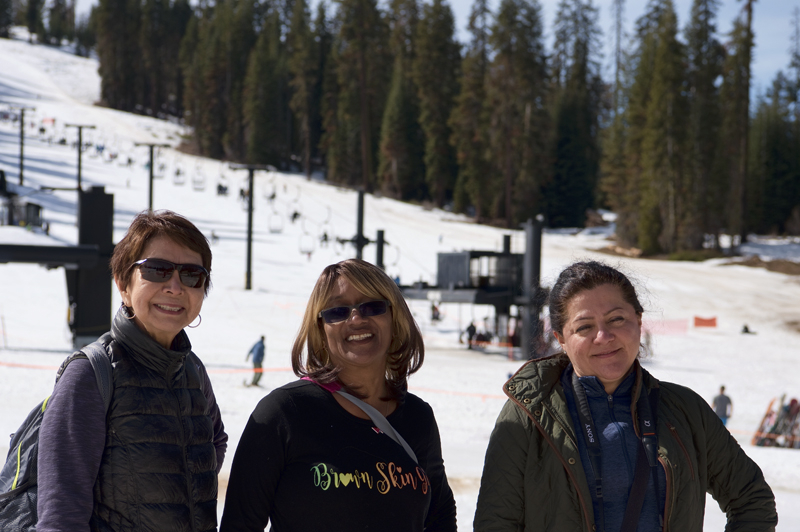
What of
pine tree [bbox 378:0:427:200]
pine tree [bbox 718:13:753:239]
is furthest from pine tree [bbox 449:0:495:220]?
pine tree [bbox 718:13:753:239]

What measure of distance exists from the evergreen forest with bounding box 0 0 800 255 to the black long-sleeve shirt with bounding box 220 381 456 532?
1896 inches

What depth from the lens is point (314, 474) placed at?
7.45 ft

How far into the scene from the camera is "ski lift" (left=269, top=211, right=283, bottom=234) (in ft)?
139

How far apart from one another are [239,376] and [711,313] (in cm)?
2341

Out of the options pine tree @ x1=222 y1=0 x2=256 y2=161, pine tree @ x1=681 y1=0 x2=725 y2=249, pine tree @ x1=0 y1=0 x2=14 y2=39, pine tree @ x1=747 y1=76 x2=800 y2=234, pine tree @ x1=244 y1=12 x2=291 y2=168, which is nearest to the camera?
pine tree @ x1=681 y1=0 x2=725 y2=249

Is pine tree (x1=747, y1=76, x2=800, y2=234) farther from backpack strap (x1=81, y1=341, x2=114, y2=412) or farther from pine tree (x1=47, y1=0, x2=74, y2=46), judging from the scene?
pine tree (x1=47, y1=0, x2=74, y2=46)

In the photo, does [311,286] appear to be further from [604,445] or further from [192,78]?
[192,78]

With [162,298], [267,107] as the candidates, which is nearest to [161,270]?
[162,298]

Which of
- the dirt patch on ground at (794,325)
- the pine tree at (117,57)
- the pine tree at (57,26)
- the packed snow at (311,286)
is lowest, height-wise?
the dirt patch on ground at (794,325)

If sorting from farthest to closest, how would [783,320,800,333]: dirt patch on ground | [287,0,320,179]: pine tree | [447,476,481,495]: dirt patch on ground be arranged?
[287,0,320,179]: pine tree < [783,320,800,333]: dirt patch on ground < [447,476,481,495]: dirt patch on ground

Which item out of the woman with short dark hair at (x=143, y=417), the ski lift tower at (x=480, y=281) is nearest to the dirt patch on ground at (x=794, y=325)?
the ski lift tower at (x=480, y=281)

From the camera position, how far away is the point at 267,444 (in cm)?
227

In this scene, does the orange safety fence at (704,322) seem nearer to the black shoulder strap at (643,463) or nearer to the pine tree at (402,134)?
the black shoulder strap at (643,463)

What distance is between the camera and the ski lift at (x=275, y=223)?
139ft
